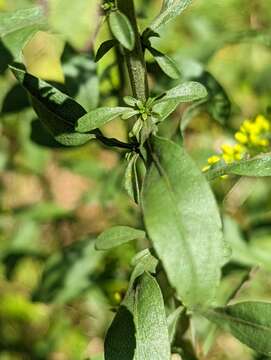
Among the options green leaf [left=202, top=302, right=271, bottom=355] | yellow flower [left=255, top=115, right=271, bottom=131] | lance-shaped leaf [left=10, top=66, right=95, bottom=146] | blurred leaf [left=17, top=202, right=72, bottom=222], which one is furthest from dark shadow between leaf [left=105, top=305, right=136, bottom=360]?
blurred leaf [left=17, top=202, right=72, bottom=222]

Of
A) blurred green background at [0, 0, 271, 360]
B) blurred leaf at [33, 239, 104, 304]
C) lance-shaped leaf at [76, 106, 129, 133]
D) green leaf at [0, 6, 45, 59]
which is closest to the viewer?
lance-shaped leaf at [76, 106, 129, 133]

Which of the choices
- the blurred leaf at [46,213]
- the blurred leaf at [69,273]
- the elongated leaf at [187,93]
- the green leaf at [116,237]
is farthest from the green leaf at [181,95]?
the blurred leaf at [46,213]

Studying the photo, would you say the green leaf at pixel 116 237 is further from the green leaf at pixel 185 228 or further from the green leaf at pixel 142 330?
the green leaf at pixel 185 228

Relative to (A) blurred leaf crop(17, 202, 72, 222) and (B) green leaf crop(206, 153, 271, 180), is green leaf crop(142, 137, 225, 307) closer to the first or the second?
(B) green leaf crop(206, 153, 271, 180)

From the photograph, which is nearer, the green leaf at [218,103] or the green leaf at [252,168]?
the green leaf at [252,168]

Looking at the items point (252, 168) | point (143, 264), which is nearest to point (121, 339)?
point (143, 264)

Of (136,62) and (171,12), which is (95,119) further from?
(171,12)

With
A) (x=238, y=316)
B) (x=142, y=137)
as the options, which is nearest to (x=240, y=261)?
(x=238, y=316)
